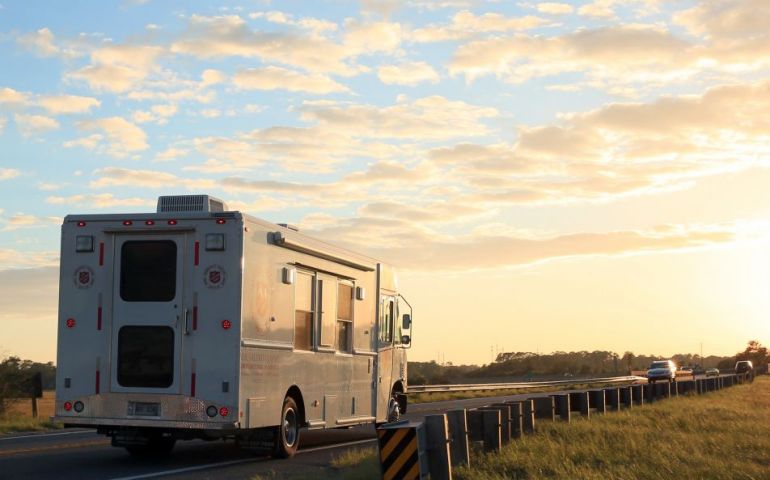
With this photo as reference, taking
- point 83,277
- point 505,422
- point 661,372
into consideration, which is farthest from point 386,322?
point 661,372

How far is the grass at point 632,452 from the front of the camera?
13.2 m

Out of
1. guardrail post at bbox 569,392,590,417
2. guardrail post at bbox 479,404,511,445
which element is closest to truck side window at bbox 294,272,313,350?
guardrail post at bbox 479,404,511,445

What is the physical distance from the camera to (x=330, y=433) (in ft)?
73.7

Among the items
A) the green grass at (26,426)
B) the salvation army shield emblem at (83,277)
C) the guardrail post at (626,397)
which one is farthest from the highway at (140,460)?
the guardrail post at (626,397)

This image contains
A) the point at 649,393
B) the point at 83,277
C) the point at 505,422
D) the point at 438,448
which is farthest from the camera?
the point at 649,393

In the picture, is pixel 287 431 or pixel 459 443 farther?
A: pixel 287 431

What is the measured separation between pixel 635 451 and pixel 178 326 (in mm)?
6743

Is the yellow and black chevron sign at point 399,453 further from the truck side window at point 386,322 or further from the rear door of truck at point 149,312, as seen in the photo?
the truck side window at point 386,322

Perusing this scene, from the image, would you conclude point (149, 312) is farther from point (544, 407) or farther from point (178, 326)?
point (544, 407)

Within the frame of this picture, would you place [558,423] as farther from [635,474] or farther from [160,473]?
[160,473]

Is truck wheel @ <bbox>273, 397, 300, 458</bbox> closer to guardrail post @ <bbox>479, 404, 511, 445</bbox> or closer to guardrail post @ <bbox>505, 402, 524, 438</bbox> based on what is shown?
guardrail post @ <bbox>479, 404, 511, 445</bbox>

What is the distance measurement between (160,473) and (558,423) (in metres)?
7.62

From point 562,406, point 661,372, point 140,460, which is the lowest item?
point 140,460

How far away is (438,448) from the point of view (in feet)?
37.5
